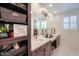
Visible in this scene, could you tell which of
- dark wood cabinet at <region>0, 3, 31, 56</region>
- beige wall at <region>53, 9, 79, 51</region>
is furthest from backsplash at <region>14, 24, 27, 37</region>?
beige wall at <region>53, 9, 79, 51</region>

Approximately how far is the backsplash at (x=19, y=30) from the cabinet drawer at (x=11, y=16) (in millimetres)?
59

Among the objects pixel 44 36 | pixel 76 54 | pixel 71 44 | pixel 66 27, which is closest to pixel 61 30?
pixel 66 27

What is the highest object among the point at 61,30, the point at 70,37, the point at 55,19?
the point at 55,19

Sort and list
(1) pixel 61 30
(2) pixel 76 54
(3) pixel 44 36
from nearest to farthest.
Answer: (2) pixel 76 54
(1) pixel 61 30
(3) pixel 44 36

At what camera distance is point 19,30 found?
42.5 inches

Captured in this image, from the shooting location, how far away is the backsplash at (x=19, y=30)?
104 centimetres

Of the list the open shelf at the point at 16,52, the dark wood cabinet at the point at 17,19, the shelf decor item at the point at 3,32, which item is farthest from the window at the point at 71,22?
the shelf decor item at the point at 3,32

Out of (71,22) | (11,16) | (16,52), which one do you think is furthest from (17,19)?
(71,22)

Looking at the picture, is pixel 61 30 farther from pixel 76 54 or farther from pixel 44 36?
pixel 44 36

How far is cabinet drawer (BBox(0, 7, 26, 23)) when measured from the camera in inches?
34.2

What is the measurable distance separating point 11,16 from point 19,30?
19cm

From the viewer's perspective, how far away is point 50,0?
114 centimetres

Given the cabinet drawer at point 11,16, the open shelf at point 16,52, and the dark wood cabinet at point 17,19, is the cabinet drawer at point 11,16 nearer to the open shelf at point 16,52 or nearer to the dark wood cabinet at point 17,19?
the dark wood cabinet at point 17,19

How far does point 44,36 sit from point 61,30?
864 millimetres
